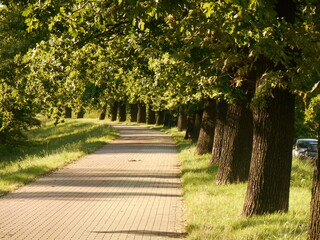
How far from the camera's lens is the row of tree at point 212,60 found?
26.5 feet

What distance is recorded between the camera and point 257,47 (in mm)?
8023

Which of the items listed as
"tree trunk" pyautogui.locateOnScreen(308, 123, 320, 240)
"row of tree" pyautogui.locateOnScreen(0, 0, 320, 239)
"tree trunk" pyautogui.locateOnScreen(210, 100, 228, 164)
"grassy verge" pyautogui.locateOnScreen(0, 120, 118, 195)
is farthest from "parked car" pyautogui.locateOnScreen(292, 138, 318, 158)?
"tree trunk" pyautogui.locateOnScreen(308, 123, 320, 240)

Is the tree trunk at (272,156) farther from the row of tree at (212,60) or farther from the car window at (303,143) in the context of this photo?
the car window at (303,143)

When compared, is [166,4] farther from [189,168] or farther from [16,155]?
[16,155]

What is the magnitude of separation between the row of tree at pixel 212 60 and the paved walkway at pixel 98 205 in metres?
1.76

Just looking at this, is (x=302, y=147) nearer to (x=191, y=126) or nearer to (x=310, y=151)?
(x=310, y=151)

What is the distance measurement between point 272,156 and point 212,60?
3.06 meters

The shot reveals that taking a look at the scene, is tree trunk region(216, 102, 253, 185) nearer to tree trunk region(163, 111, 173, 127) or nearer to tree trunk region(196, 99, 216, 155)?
tree trunk region(196, 99, 216, 155)

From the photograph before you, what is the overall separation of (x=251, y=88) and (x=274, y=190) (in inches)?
179

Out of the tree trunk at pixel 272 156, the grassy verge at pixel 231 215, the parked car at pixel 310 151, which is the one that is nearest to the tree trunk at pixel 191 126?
the parked car at pixel 310 151

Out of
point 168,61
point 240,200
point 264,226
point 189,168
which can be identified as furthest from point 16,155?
point 264,226

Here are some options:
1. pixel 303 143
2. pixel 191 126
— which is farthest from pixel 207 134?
pixel 303 143

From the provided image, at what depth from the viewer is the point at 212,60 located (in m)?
12.4

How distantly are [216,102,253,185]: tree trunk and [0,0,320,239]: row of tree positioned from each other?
0.03 meters
